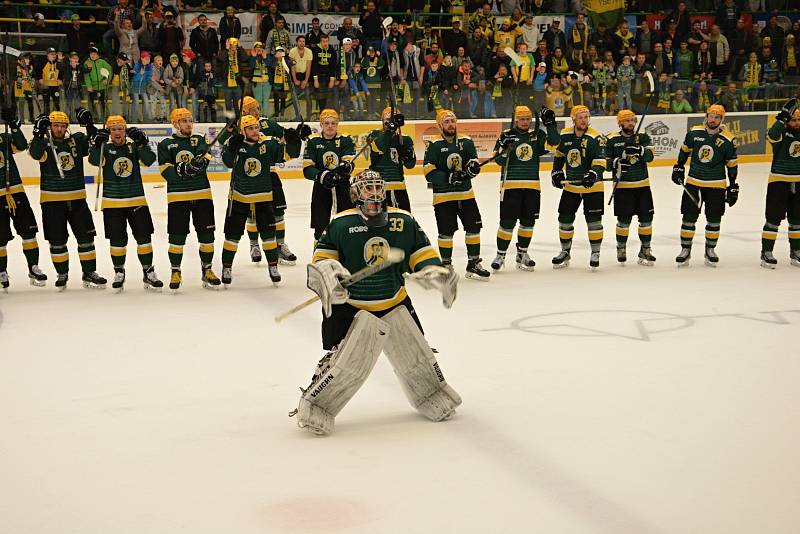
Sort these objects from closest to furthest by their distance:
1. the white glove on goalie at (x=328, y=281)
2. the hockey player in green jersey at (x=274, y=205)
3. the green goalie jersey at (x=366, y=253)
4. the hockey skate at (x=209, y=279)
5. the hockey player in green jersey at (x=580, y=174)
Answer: the white glove on goalie at (x=328, y=281), the green goalie jersey at (x=366, y=253), the hockey skate at (x=209, y=279), the hockey player in green jersey at (x=580, y=174), the hockey player in green jersey at (x=274, y=205)

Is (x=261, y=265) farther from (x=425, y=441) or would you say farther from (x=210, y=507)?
(x=210, y=507)

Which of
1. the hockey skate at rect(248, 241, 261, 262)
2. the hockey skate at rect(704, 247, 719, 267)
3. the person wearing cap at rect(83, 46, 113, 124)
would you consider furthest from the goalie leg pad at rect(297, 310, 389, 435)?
the person wearing cap at rect(83, 46, 113, 124)

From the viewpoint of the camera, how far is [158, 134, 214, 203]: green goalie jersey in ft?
30.3

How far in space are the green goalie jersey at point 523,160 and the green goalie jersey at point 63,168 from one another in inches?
153

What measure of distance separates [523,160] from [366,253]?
16.5 ft

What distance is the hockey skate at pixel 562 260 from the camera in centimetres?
1046

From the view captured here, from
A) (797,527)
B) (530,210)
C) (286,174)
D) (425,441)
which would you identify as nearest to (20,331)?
(425,441)

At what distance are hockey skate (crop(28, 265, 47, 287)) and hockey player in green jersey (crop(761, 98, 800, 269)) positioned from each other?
22.6ft

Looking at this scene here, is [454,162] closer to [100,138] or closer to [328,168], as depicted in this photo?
[328,168]

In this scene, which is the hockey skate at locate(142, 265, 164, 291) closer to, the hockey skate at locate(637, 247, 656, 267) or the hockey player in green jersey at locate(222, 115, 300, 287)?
the hockey player in green jersey at locate(222, 115, 300, 287)

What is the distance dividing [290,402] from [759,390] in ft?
8.80

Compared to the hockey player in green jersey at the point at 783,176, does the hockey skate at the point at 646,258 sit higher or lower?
lower

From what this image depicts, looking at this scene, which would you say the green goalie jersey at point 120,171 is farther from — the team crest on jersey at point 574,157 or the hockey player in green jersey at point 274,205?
the team crest on jersey at point 574,157

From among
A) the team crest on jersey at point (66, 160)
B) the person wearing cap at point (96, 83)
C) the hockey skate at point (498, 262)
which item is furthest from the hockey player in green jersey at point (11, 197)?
the person wearing cap at point (96, 83)
